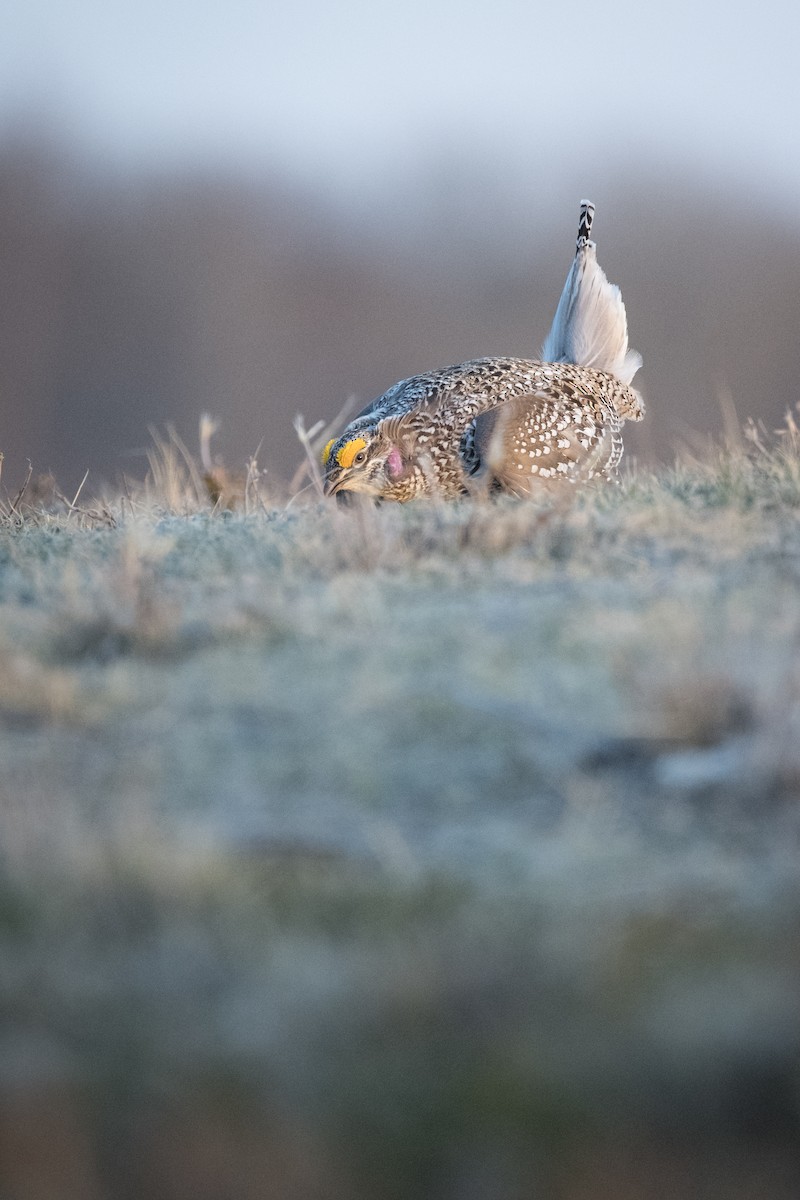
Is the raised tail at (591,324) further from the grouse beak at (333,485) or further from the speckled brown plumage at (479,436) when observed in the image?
the grouse beak at (333,485)

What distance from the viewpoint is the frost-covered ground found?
5.01 ft

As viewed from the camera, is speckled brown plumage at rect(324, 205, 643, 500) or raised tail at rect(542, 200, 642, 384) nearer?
speckled brown plumage at rect(324, 205, 643, 500)

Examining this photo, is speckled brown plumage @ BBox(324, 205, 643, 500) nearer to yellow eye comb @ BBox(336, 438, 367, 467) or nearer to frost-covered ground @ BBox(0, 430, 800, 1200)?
yellow eye comb @ BBox(336, 438, 367, 467)

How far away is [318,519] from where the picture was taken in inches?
177

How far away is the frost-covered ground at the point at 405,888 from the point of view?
1528 millimetres

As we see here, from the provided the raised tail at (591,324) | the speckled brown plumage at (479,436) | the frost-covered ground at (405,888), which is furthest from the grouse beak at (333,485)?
the raised tail at (591,324)

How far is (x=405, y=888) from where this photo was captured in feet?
6.46

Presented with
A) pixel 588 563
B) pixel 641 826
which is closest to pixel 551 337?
pixel 588 563

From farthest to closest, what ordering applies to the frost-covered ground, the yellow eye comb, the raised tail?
the raised tail < the yellow eye comb < the frost-covered ground

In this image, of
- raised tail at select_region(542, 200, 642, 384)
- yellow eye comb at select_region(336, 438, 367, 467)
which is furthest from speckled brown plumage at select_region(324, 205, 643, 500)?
raised tail at select_region(542, 200, 642, 384)

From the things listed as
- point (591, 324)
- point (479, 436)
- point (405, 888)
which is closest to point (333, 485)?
point (479, 436)

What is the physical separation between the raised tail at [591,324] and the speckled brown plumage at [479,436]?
4.89 feet

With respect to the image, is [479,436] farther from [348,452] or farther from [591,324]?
[591,324]

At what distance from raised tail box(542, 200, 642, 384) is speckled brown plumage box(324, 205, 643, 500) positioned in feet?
4.89
